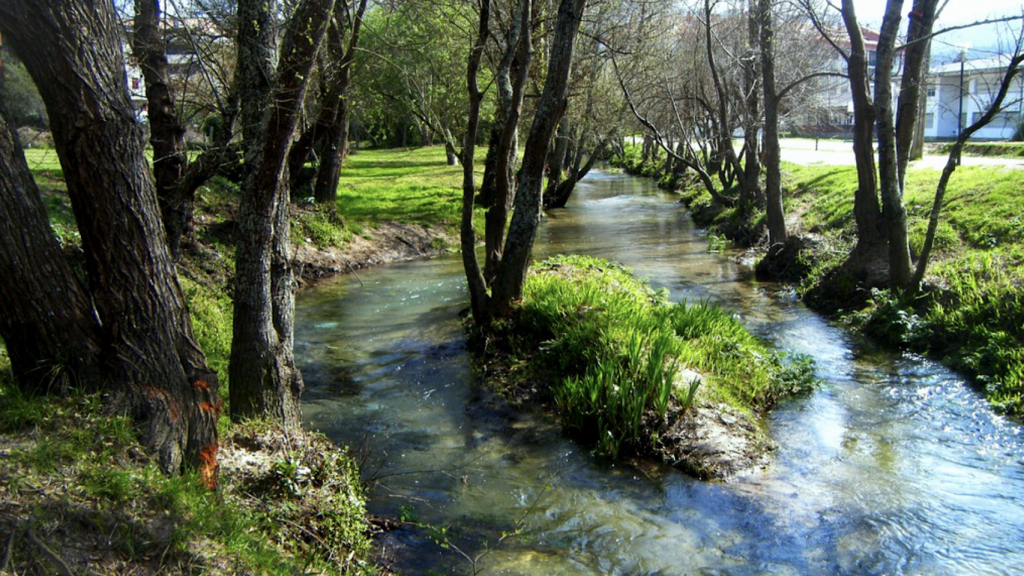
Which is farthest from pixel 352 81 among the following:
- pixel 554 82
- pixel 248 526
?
pixel 248 526

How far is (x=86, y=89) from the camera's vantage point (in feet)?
14.9

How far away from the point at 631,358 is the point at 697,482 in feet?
5.52

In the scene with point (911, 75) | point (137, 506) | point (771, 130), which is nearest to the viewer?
point (137, 506)

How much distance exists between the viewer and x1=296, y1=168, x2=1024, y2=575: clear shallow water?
588 centimetres

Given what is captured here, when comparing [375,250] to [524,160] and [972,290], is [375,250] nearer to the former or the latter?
[524,160]

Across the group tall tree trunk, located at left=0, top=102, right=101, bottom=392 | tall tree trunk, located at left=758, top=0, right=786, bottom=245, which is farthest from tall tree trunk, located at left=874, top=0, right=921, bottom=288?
tall tree trunk, located at left=0, top=102, right=101, bottom=392

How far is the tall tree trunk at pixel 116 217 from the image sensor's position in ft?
14.7

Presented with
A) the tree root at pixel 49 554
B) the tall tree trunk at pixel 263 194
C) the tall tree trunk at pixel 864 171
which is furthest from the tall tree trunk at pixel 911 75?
the tree root at pixel 49 554

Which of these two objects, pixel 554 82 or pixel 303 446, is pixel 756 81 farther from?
pixel 303 446

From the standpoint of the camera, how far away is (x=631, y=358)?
8.44 meters

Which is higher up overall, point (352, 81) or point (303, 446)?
point (352, 81)

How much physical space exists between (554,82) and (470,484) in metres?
5.18

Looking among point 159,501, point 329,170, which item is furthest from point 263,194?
point 329,170

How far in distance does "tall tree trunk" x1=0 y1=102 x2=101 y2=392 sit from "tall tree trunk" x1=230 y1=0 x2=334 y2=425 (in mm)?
1381
